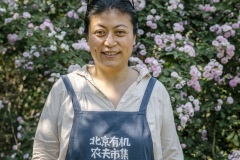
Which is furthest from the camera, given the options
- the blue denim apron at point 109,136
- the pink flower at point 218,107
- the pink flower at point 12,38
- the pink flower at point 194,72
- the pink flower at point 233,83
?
the pink flower at point 12,38

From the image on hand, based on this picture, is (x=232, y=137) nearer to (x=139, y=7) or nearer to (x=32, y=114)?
(x=139, y=7)

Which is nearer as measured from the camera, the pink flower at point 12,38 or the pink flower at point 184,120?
the pink flower at point 184,120

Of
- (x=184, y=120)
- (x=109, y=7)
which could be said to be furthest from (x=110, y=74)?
(x=184, y=120)

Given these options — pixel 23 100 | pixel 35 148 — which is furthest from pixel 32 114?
pixel 35 148

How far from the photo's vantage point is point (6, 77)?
14.8 feet

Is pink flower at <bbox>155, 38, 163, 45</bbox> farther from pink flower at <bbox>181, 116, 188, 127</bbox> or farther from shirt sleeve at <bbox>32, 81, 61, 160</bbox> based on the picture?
shirt sleeve at <bbox>32, 81, 61, 160</bbox>

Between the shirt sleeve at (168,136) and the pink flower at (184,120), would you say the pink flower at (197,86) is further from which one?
the shirt sleeve at (168,136)

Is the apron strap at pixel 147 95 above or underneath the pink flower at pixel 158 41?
underneath

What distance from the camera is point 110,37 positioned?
2.17m

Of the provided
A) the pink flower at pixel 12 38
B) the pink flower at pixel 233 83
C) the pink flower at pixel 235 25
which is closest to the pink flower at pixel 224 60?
the pink flower at pixel 233 83

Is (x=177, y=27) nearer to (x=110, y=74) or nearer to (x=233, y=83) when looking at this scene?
(x=233, y=83)

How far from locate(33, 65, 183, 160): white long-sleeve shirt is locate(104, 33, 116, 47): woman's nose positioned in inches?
7.1

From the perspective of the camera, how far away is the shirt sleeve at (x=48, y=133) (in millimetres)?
2201

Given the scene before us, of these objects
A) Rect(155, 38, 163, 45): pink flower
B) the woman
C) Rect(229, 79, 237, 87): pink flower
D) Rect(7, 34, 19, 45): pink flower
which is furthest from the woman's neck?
Rect(7, 34, 19, 45): pink flower
